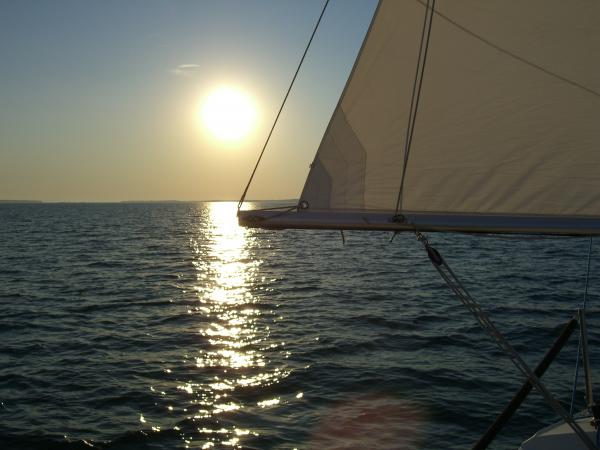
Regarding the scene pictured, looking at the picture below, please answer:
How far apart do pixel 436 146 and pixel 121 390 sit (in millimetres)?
9009

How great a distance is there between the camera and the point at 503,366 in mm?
12500

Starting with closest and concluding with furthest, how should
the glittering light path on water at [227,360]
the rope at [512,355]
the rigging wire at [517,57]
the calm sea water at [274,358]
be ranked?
the rope at [512,355] → the rigging wire at [517,57] → the calm sea water at [274,358] → the glittering light path on water at [227,360]

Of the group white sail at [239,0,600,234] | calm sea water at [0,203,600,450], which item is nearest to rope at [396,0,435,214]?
white sail at [239,0,600,234]

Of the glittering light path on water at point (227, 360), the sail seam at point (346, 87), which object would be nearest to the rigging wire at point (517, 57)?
the sail seam at point (346, 87)

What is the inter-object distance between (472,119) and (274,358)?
9.73m

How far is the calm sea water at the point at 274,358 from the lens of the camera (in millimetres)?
9734

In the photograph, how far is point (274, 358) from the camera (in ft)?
44.3

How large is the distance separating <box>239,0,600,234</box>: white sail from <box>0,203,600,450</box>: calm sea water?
634mm

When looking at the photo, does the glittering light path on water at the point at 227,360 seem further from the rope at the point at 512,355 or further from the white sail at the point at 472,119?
the rope at the point at 512,355

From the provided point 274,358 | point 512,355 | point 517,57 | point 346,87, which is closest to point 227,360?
point 274,358

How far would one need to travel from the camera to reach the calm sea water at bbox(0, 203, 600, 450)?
9734 millimetres

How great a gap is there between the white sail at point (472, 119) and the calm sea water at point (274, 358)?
2.08ft

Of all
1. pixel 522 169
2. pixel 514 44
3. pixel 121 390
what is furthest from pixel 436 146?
pixel 121 390

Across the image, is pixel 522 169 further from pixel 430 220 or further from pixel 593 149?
pixel 430 220
